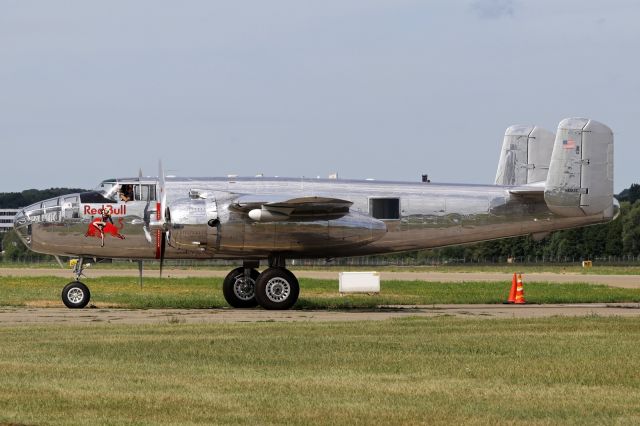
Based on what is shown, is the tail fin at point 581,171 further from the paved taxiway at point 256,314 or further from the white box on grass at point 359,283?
the white box on grass at point 359,283

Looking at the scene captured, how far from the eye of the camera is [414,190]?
34281mm

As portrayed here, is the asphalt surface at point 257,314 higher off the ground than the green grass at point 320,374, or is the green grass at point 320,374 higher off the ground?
the green grass at point 320,374

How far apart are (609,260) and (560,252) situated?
237 inches

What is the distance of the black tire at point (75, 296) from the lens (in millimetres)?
33531

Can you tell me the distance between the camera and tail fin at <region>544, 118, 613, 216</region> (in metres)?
33.8

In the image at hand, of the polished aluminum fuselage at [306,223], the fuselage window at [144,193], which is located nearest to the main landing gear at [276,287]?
the polished aluminum fuselage at [306,223]

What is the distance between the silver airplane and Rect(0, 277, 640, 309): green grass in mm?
2410

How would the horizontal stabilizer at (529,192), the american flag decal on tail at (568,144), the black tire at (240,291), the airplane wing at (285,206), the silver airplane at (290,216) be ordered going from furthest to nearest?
1. the black tire at (240,291)
2. the horizontal stabilizer at (529,192)
3. the american flag decal on tail at (568,144)
4. the silver airplane at (290,216)
5. the airplane wing at (285,206)

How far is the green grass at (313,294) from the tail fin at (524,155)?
4856 millimetres

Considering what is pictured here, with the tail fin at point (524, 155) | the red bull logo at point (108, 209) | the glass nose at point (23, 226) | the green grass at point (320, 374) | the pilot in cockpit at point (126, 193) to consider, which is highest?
the tail fin at point (524, 155)

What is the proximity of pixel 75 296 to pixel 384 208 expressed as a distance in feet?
32.2

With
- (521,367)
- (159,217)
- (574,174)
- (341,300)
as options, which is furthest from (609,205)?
(521,367)

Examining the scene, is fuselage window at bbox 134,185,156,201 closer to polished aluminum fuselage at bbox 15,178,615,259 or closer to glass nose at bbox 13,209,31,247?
polished aluminum fuselage at bbox 15,178,615,259

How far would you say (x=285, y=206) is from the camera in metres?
31.5
